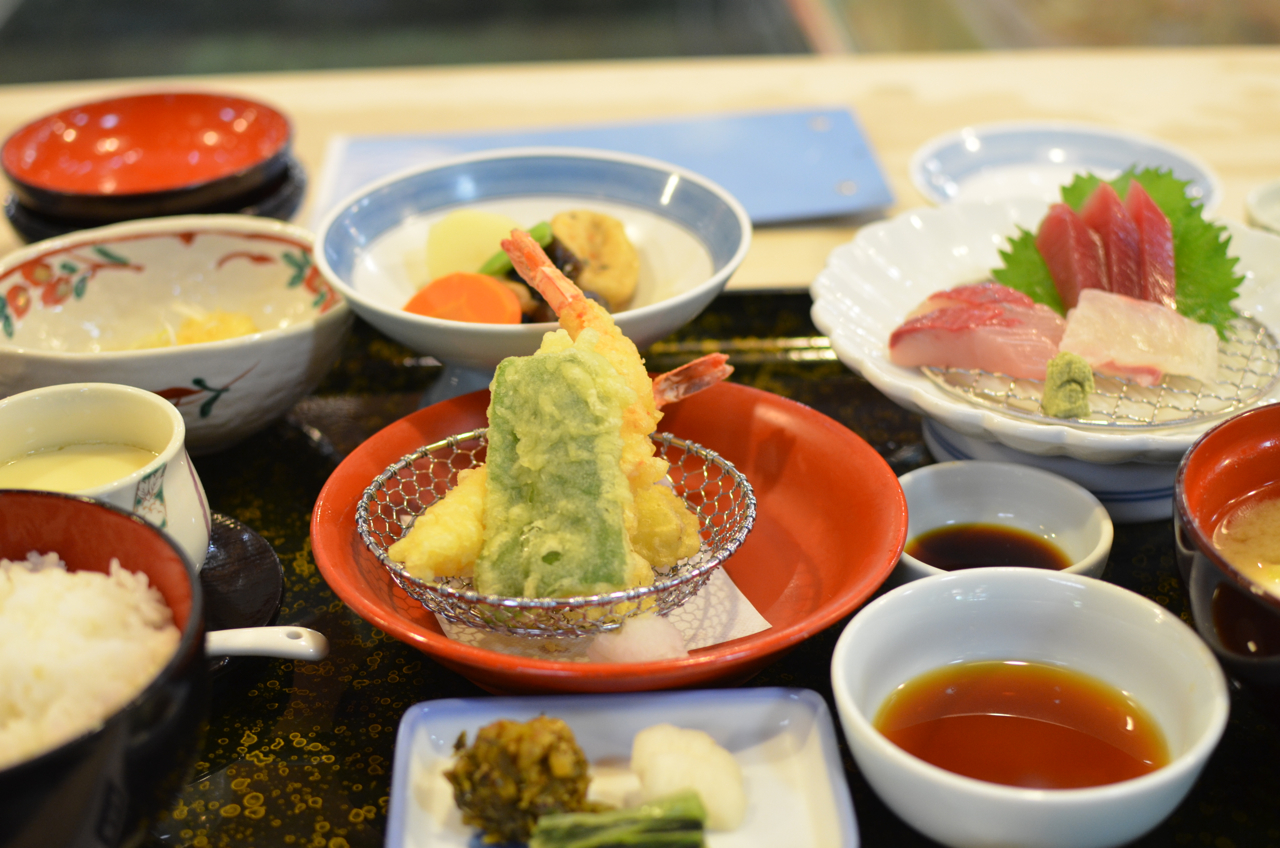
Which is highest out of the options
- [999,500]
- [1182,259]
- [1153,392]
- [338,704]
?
[1182,259]

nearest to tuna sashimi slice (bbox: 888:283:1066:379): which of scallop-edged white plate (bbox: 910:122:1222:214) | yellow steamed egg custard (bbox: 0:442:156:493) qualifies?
scallop-edged white plate (bbox: 910:122:1222:214)

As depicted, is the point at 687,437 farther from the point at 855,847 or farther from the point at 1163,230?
the point at 1163,230

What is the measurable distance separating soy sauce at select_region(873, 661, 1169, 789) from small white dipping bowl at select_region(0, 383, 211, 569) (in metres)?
0.83

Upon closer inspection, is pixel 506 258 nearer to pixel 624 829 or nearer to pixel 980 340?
pixel 980 340

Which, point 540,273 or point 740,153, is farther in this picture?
point 740,153

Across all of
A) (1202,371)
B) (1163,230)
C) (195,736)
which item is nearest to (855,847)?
(195,736)

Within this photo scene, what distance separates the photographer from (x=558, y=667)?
0.99 meters

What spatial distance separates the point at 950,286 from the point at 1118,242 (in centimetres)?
28

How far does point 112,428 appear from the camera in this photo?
128cm

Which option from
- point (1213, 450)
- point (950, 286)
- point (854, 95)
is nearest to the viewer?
point (1213, 450)

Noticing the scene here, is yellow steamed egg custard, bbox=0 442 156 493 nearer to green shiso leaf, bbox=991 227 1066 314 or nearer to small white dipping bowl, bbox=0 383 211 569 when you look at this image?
small white dipping bowl, bbox=0 383 211 569

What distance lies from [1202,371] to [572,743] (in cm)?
114

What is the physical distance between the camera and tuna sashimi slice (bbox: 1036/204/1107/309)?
1.67m

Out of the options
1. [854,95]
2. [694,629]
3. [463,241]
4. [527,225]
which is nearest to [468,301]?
[463,241]
